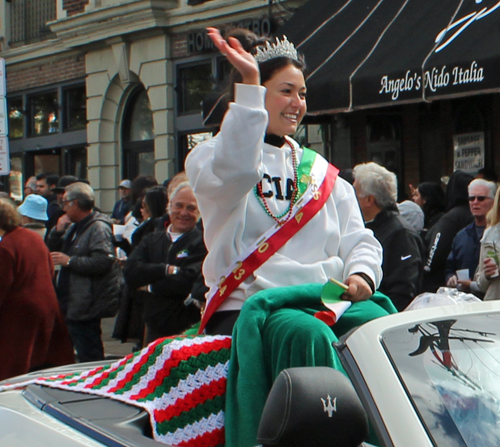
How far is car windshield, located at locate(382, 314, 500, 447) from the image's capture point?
2.04 m

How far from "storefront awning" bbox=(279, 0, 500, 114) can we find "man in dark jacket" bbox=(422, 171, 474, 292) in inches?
65.8

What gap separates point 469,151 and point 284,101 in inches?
321

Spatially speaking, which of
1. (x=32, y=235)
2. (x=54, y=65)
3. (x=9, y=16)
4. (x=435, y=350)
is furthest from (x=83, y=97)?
(x=435, y=350)

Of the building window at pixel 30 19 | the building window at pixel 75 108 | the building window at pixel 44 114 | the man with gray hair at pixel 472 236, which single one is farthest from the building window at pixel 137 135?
the man with gray hair at pixel 472 236

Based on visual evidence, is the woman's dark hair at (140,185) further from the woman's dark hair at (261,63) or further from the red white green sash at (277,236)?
the red white green sash at (277,236)

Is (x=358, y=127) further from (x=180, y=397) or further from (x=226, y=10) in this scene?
(x=180, y=397)

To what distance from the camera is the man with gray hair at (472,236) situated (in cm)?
691

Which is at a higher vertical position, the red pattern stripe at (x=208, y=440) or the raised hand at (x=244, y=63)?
the raised hand at (x=244, y=63)

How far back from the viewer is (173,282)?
6.16m

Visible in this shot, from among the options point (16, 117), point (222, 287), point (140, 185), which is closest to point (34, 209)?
point (140, 185)

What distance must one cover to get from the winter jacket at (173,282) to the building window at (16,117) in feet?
48.7

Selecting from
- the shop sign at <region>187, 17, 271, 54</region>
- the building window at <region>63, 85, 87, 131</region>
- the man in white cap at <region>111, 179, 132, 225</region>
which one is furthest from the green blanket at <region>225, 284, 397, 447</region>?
the building window at <region>63, 85, 87, 131</region>

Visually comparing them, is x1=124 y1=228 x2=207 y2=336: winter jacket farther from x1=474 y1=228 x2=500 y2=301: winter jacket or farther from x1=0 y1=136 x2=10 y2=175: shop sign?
x1=0 y1=136 x2=10 y2=175: shop sign

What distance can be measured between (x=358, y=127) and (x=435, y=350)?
10.6 m
